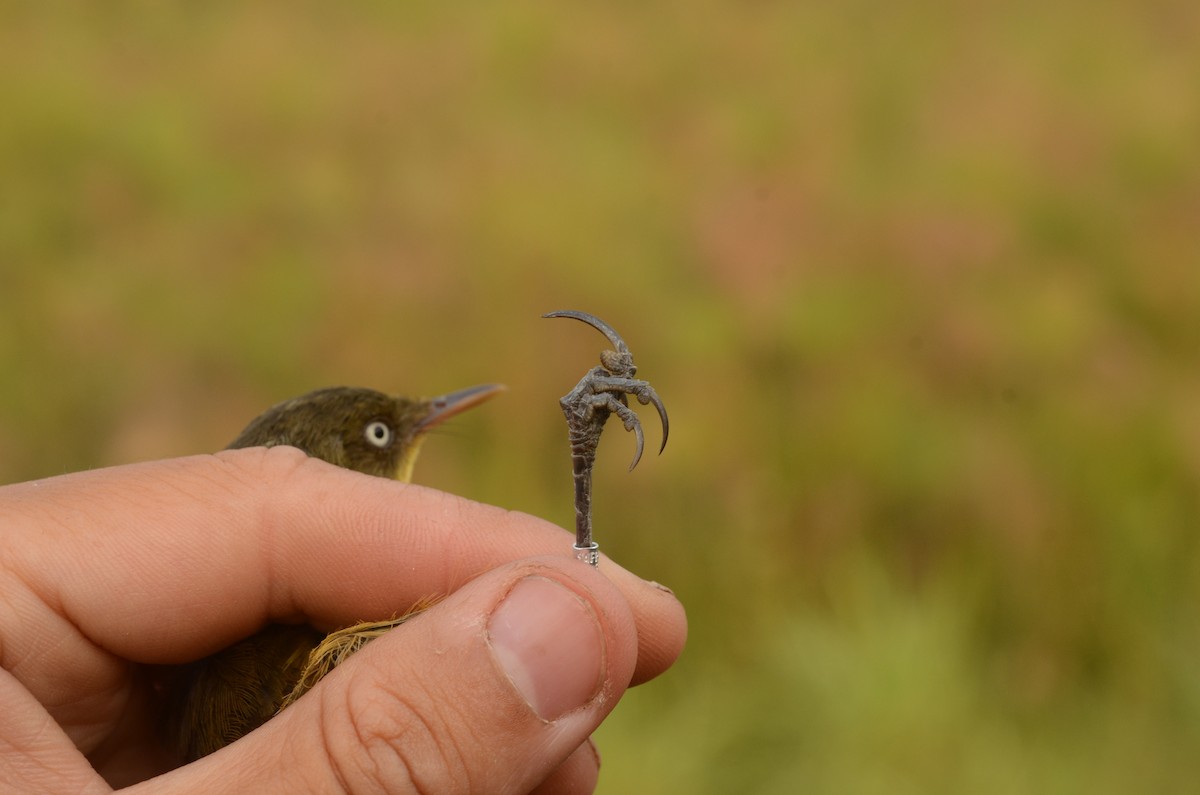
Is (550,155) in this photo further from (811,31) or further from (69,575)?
(69,575)

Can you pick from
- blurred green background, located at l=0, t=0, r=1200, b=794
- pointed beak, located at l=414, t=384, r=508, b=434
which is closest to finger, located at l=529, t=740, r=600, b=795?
pointed beak, located at l=414, t=384, r=508, b=434

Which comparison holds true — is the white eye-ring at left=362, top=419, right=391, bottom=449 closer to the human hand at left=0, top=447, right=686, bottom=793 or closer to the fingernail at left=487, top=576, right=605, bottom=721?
the human hand at left=0, top=447, right=686, bottom=793

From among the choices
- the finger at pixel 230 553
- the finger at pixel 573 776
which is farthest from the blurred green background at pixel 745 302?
the finger at pixel 230 553

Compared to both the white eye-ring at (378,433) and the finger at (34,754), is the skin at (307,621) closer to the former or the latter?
the finger at (34,754)

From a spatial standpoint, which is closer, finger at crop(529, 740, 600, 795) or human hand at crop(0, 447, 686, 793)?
human hand at crop(0, 447, 686, 793)

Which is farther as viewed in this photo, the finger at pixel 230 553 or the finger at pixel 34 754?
the finger at pixel 230 553
